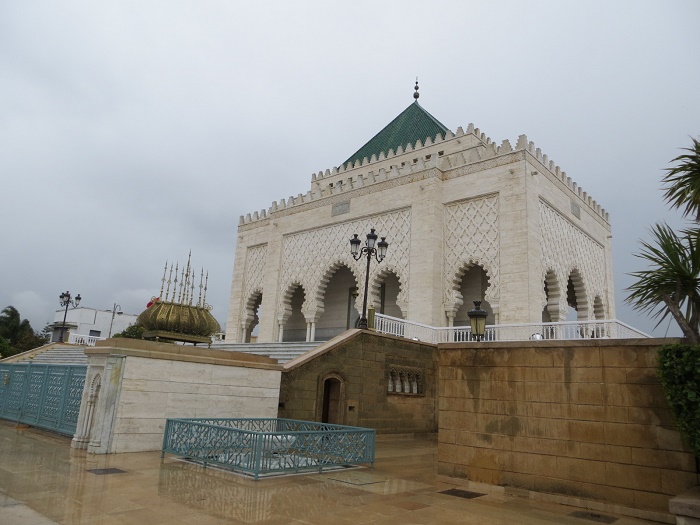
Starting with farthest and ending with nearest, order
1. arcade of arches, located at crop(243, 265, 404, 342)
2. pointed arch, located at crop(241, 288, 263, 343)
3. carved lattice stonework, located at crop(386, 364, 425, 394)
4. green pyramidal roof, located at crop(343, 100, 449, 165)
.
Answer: pointed arch, located at crop(241, 288, 263, 343) → green pyramidal roof, located at crop(343, 100, 449, 165) → arcade of arches, located at crop(243, 265, 404, 342) → carved lattice stonework, located at crop(386, 364, 425, 394)

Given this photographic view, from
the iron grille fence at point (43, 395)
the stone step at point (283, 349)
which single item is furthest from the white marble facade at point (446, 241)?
the iron grille fence at point (43, 395)

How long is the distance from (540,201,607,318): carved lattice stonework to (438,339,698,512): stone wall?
417 inches

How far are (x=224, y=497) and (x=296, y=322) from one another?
20.2 meters

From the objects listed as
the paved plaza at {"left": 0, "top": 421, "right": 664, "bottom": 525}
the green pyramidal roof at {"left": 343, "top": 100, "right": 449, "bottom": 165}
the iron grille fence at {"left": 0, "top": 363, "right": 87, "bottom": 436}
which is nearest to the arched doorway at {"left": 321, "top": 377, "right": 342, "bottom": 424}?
the paved plaza at {"left": 0, "top": 421, "right": 664, "bottom": 525}

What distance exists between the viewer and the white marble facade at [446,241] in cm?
1662

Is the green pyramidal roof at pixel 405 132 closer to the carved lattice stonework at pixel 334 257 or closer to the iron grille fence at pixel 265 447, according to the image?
the carved lattice stonework at pixel 334 257

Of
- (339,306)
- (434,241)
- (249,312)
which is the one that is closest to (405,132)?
(434,241)

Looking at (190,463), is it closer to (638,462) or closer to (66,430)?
(66,430)

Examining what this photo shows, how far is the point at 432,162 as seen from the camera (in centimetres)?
1900

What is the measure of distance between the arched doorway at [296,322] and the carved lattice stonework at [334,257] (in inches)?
87.1

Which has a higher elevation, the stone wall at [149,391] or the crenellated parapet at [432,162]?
the crenellated parapet at [432,162]

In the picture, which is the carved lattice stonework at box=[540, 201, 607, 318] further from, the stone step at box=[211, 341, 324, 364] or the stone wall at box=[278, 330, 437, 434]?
the stone step at box=[211, 341, 324, 364]

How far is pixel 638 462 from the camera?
5355 mm

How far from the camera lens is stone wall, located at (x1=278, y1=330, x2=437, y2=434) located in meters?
10.6
